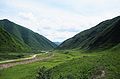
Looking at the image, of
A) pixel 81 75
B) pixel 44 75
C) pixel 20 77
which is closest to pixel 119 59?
pixel 81 75

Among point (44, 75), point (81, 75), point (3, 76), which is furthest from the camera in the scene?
point (3, 76)

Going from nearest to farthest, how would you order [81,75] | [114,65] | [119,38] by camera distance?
[81,75] < [114,65] < [119,38]

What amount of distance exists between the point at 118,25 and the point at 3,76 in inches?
3422

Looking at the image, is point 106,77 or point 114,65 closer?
point 106,77

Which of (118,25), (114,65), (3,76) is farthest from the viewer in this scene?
(118,25)

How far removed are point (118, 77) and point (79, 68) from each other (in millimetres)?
13767

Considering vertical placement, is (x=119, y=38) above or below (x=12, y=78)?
above

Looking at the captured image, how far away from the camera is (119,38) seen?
130 m

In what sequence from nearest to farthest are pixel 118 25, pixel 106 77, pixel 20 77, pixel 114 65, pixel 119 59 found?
pixel 106 77 → pixel 114 65 → pixel 119 59 → pixel 20 77 → pixel 118 25

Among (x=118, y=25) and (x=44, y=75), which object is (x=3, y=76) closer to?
(x=44, y=75)

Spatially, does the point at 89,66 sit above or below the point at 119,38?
below

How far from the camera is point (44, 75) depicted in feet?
134

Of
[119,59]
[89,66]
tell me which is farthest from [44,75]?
[119,59]

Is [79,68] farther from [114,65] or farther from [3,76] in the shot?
[3,76]
